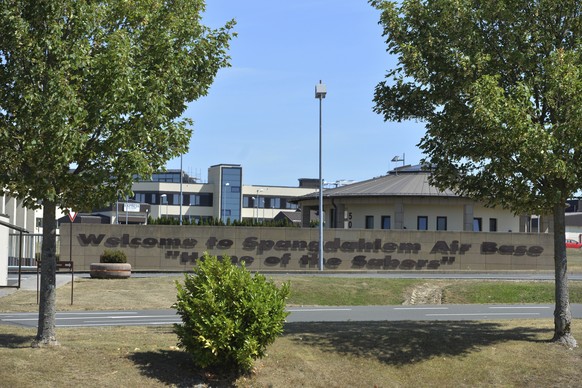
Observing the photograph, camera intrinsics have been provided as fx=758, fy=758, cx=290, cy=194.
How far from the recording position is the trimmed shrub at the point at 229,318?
34.1 ft

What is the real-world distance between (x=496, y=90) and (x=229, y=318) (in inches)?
223

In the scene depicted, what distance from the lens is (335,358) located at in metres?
12.2

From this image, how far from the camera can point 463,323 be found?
16.9 meters

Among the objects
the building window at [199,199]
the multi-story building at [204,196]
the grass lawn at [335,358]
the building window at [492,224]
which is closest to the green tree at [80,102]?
the grass lawn at [335,358]

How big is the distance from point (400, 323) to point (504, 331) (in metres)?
2.29

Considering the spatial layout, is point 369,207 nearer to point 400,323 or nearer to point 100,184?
point 400,323

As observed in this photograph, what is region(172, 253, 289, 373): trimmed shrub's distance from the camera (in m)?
10.4

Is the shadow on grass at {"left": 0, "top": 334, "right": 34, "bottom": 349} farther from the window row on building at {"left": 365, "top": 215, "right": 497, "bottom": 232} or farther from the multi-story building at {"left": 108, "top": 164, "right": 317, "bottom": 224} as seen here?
the multi-story building at {"left": 108, "top": 164, "right": 317, "bottom": 224}

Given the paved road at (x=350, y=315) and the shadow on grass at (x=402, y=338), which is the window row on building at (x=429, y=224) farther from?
the shadow on grass at (x=402, y=338)

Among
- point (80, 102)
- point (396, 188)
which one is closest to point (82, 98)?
point (80, 102)

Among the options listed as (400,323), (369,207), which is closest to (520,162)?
(400,323)

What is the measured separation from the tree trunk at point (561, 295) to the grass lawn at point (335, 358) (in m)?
0.32

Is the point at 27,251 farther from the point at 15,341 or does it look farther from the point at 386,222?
the point at 15,341

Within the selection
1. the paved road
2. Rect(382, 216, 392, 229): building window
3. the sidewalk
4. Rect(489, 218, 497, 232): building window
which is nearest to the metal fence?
the sidewalk
